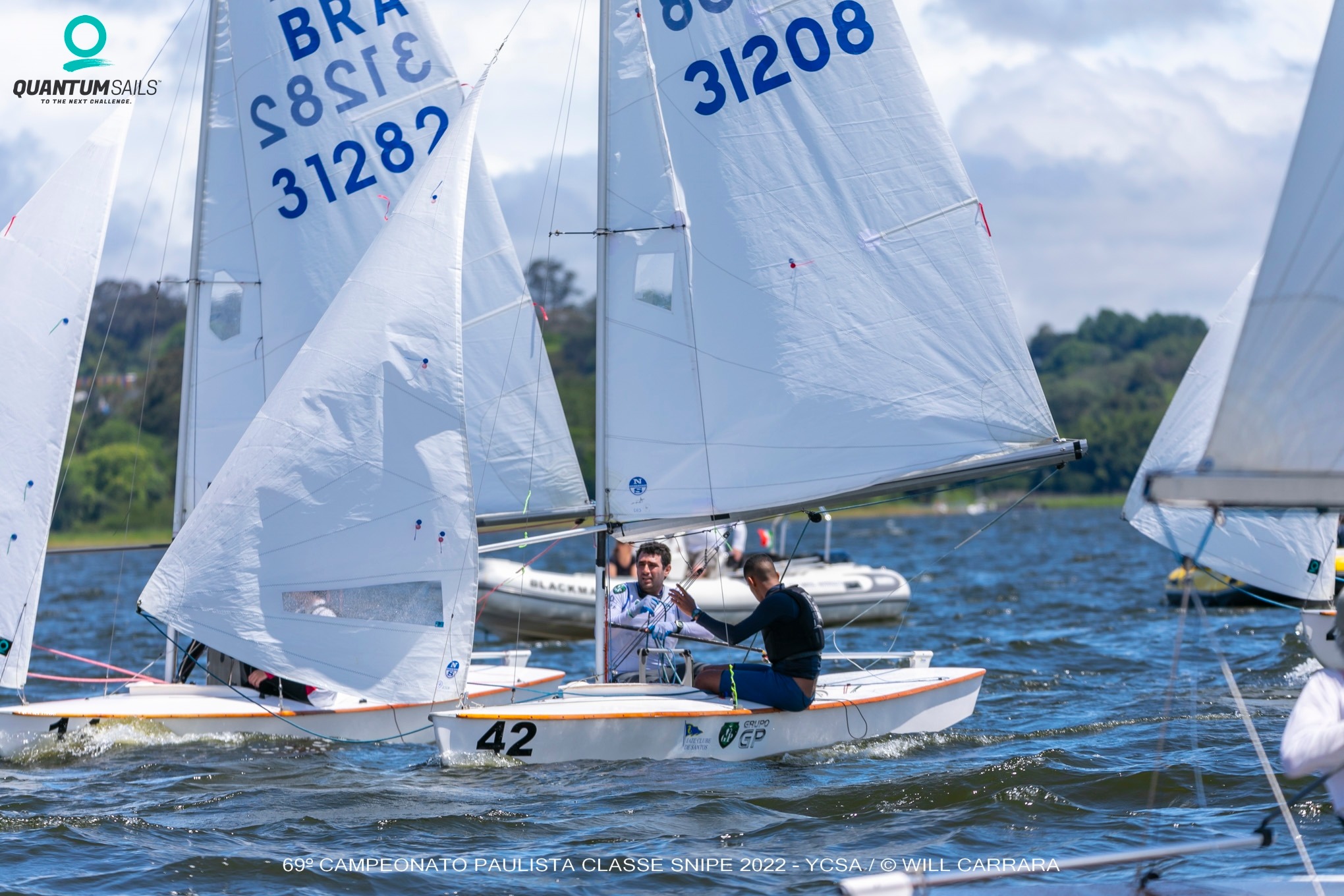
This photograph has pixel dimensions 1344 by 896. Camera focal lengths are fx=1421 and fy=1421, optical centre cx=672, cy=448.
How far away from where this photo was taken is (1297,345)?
4391 mm

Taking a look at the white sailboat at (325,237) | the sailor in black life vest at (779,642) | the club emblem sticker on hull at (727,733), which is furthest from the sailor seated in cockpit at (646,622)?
the white sailboat at (325,237)

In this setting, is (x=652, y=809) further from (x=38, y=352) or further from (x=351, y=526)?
(x=38, y=352)

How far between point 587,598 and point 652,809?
1006cm

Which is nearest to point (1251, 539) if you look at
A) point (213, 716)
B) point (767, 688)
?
point (767, 688)

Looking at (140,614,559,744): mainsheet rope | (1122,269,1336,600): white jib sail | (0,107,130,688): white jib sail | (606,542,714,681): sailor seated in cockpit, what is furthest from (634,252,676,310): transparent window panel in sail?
(1122,269,1336,600): white jib sail

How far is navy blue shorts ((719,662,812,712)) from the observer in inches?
322

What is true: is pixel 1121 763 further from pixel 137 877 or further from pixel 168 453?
pixel 168 453

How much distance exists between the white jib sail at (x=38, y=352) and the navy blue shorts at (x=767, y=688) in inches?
166

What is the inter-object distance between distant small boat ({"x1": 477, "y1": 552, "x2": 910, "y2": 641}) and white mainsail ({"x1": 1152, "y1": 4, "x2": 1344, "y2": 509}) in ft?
38.4

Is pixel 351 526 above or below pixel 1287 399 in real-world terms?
below

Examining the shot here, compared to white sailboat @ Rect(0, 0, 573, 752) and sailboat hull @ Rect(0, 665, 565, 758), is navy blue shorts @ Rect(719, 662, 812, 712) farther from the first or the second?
white sailboat @ Rect(0, 0, 573, 752)

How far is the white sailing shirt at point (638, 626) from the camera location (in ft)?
29.6

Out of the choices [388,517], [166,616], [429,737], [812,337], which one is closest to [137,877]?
[166,616]

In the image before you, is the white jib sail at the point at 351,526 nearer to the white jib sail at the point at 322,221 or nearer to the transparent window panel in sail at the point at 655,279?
the transparent window panel in sail at the point at 655,279
